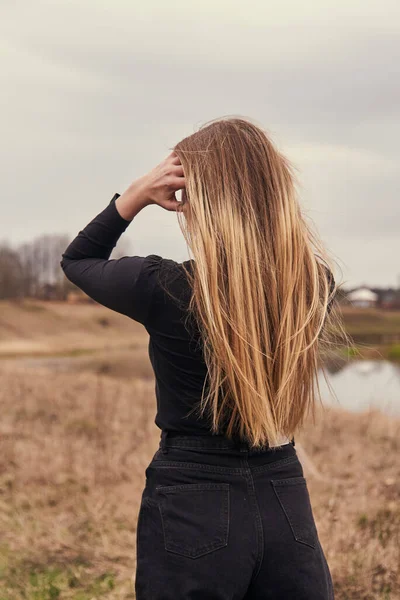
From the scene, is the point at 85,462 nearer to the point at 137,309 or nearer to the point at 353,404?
the point at 353,404

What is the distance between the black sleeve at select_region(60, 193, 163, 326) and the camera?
195 cm

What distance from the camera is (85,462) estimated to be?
7258 mm

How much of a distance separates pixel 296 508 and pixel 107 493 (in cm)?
474

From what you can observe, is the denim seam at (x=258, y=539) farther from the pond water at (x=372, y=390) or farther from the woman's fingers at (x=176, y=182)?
the pond water at (x=372, y=390)

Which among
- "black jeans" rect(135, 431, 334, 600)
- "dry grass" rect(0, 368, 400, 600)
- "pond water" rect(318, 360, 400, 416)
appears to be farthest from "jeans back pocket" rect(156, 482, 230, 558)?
"pond water" rect(318, 360, 400, 416)

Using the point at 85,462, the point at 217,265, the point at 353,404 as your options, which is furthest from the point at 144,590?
the point at 353,404

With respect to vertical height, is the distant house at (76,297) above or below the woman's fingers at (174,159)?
below

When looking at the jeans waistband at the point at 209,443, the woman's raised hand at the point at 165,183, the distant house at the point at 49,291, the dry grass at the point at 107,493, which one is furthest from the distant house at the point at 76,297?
the jeans waistband at the point at 209,443

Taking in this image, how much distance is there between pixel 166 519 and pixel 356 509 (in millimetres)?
3905

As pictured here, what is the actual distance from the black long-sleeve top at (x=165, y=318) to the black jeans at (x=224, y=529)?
0.09 metres

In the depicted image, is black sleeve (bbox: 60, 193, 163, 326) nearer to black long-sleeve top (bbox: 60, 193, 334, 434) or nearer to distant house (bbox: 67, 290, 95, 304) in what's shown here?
black long-sleeve top (bbox: 60, 193, 334, 434)

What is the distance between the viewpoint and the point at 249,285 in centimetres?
190

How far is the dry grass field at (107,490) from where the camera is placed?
440cm

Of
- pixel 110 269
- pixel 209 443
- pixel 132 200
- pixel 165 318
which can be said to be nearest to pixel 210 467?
pixel 209 443
